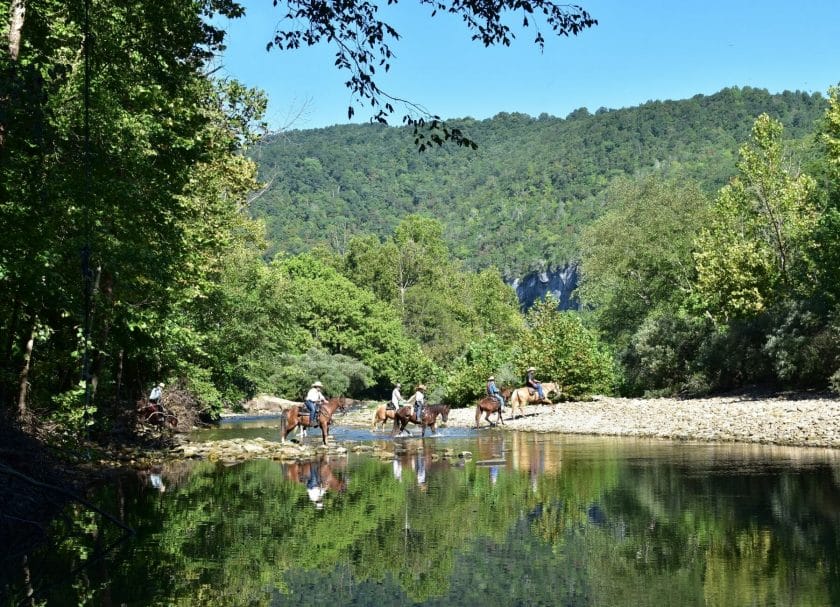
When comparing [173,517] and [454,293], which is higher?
[454,293]

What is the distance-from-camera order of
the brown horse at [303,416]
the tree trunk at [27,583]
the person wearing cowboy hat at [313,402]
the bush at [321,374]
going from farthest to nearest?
the bush at [321,374]
the person wearing cowboy hat at [313,402]
the brown horse at [303,416]
the tree trunk at [27,583]

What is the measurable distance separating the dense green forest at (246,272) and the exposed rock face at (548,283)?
Answer: 243 ft

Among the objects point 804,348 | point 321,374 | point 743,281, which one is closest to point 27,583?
point 804,348

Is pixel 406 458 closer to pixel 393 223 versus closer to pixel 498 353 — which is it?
pixel 498 353

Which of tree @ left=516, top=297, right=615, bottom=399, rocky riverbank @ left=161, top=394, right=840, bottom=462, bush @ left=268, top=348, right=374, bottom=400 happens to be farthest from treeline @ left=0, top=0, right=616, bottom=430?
bush @ left=268, top=348, right=374, bottom=400

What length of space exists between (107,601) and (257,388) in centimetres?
3414

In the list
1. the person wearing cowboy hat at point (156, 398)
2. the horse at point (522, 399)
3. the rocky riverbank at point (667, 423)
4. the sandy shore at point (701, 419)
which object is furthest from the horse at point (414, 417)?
the person wearing cowboy hat at point (156, 398)

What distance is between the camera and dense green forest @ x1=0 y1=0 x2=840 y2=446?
17.9 metres

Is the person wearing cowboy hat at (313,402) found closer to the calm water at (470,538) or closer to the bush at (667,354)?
the calm water at (470,538)

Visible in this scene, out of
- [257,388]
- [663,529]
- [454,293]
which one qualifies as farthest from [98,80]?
[454,293]

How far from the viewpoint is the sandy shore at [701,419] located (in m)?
25.1

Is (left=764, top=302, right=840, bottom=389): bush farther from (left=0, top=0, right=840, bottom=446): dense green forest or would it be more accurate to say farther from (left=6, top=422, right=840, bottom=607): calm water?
(left=6, top=422, right=840, bottom=607): calm water

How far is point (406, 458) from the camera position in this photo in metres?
24.2

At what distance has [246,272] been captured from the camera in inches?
1617
